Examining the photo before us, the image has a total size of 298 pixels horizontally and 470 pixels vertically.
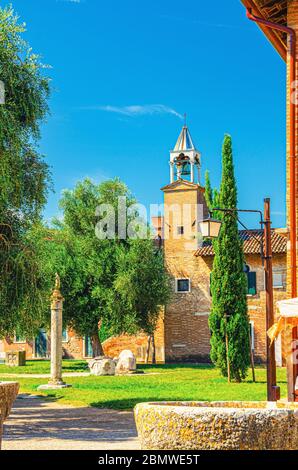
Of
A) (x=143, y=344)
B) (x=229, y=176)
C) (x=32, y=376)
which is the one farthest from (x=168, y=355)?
(x=229, y=176)

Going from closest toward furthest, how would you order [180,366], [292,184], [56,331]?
[292,184]
[56,331]
[180,366]

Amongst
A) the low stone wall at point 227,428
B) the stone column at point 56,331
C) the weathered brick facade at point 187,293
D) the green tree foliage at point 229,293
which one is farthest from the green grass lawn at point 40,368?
the low stone wall at point 227,428

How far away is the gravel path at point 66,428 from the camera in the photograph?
1221 centimetres

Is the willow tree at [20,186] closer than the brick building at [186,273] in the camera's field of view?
Yes

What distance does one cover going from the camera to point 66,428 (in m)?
14.9

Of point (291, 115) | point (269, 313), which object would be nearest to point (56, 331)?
point (269, 313)

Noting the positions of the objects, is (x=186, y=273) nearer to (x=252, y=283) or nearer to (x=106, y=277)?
(x=252, y=283)

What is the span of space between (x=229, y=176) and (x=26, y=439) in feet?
58.0

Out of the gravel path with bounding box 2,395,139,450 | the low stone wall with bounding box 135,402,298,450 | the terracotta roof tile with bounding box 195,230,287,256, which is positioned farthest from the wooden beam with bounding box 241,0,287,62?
the terracotta roof tile with bounding box 195,230,287,256

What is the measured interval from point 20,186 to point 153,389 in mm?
9892

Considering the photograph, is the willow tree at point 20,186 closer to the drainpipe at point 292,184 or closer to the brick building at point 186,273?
the drainpipe at point 292,184

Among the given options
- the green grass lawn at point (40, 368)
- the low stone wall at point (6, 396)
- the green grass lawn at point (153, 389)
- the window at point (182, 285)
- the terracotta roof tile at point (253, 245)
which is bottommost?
the green grass lawn at point (40, 368)

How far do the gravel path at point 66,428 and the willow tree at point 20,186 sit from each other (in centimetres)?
225

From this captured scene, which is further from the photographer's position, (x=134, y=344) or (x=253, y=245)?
(x=134, y=344)
